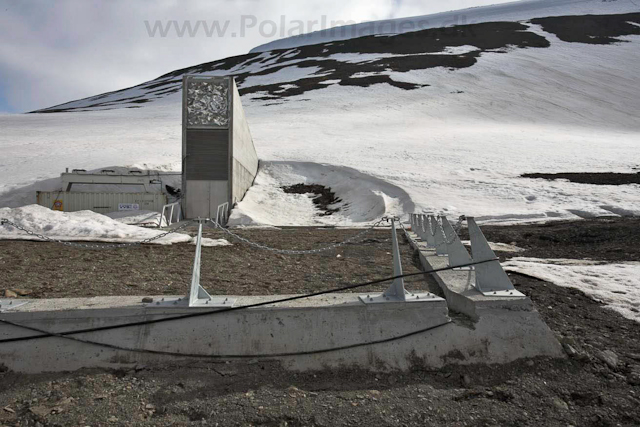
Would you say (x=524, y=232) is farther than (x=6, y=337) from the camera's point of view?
Yes

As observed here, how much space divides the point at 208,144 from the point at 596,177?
56.5 feet

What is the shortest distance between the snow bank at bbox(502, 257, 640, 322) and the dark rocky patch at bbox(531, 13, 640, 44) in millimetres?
73885

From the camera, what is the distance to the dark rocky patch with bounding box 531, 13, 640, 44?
221 ft

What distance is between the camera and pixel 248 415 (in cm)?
322

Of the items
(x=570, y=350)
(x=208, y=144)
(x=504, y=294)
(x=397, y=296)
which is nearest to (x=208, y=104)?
(x=208, y=144)

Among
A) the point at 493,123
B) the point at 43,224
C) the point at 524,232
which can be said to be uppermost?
the point at 493,123

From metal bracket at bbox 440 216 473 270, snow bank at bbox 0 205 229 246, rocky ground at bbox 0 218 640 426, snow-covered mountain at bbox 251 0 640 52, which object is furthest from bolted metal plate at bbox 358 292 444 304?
snow-covered mountain at bbox 251 0 640 52

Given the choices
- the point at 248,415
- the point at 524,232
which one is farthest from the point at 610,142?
the point at 248,415

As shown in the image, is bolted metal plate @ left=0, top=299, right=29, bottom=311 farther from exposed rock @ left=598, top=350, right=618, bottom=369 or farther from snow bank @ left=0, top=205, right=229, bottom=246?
exposed rock @ left=598, top=350, right=618, bottom=369

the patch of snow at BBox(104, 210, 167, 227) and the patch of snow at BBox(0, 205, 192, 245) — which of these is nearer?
the patch of snow at BBox(0, 205, 192, 245)

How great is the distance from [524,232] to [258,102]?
3649cm

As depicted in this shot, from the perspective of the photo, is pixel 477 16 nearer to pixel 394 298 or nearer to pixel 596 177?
pixel 596 177

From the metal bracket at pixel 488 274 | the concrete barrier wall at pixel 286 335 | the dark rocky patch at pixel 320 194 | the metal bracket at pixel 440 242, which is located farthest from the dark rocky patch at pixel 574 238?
the dark rocky patch at pixel 320 194

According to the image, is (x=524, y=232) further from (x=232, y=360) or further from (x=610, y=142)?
(x=610, y=142)
